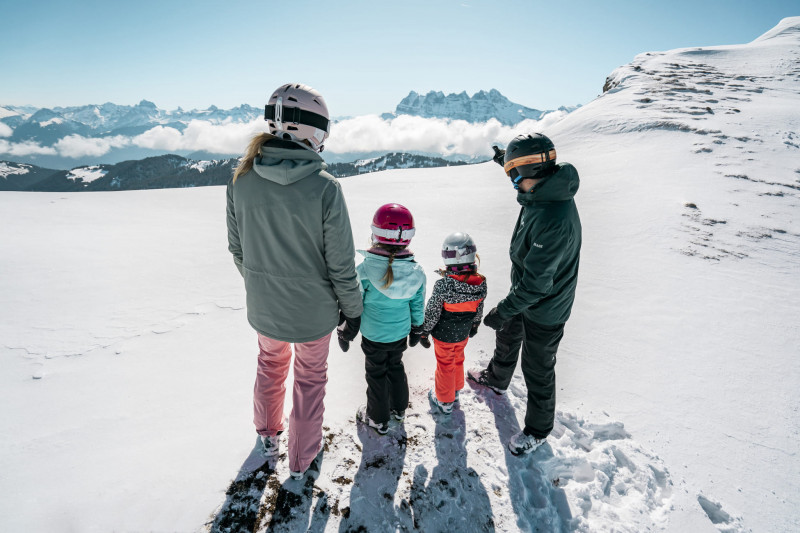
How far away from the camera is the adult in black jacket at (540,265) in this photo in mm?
2873

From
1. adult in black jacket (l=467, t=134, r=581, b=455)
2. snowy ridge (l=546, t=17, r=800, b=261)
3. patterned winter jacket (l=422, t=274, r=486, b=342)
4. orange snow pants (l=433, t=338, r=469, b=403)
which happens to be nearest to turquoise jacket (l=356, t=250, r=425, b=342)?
patterned winter jacket (l=422, t=274, r=486, b=342)

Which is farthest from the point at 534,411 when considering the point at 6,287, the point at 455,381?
the point at 6,287

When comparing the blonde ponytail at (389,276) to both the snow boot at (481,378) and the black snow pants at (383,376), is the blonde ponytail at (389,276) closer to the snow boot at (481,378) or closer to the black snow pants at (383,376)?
the black snow pants at (383,376)

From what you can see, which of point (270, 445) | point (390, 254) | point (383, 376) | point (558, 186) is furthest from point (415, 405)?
point (558, 186)

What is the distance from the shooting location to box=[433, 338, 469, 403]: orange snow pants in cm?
360

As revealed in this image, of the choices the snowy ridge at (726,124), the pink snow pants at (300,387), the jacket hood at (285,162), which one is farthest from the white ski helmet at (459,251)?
the snowy ridge at (726,124)

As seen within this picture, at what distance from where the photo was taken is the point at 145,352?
14.5 ft

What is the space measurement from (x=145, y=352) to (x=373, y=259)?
3.37m

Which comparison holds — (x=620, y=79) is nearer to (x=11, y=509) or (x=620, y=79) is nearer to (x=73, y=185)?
(x=11, y=509)

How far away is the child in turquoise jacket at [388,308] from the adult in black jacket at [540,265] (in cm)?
78

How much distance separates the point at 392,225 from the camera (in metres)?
3.04

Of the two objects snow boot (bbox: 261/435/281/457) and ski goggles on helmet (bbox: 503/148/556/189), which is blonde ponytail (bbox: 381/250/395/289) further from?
snow boot (bbox: 261/435/281/457)

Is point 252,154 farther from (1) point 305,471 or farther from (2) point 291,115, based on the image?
(1) point 305,471

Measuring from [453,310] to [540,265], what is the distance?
97cm
